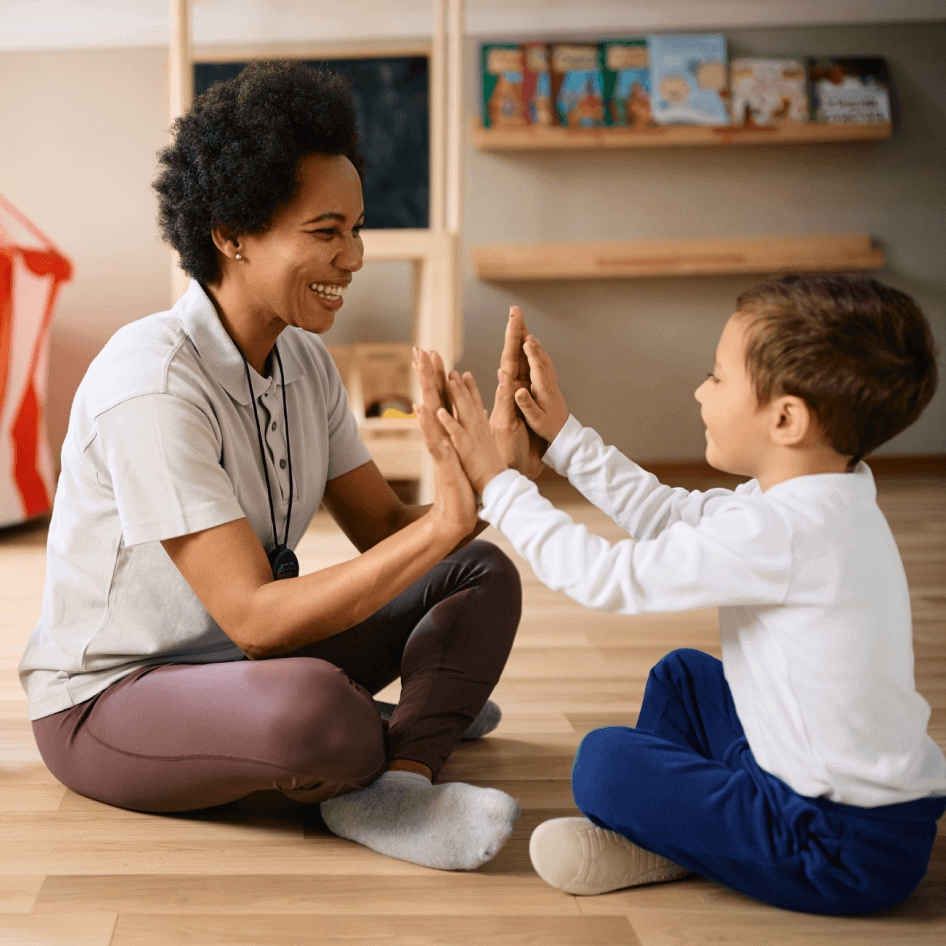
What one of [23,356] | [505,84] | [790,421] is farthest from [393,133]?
[790,421]

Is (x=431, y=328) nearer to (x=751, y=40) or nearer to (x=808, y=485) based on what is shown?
(x=751, y=40)

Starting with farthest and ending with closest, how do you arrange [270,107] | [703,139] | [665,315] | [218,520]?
1. [665,315]
2. [703,139]
3. [270,107]
4. [218,520]

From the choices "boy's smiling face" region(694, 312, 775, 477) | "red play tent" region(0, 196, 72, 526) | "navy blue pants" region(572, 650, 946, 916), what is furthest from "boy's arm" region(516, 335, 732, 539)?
"red play tent" region(0, 196, 72, 526)

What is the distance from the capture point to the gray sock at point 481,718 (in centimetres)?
134

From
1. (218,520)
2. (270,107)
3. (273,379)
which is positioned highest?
(270,107)

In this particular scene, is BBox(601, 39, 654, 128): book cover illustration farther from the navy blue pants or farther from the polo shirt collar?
the navy blue pants

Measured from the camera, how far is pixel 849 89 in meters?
3.17

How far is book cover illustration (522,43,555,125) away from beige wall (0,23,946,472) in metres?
0.14

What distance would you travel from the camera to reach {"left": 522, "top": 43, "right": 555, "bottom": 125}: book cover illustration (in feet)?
10.3

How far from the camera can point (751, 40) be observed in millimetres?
3191

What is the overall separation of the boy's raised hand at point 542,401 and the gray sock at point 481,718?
0.43 meters

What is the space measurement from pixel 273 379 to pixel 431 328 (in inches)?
57.3

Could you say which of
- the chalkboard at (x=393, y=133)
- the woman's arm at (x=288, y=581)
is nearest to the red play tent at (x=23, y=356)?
the chalkboard at (x=393, y=133)

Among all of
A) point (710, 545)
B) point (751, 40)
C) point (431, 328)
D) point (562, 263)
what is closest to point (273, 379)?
point (710, 545)
